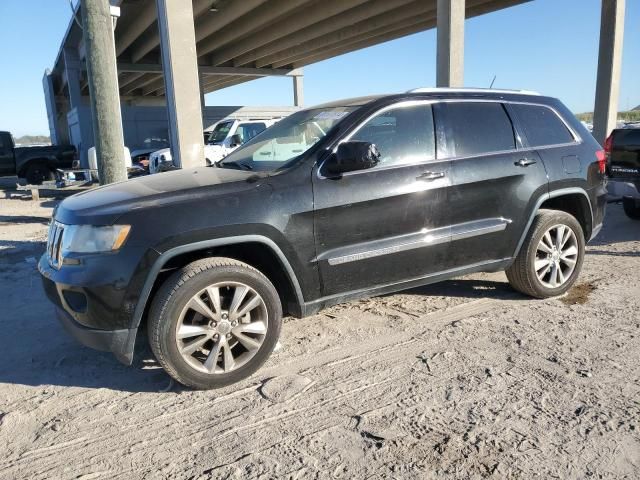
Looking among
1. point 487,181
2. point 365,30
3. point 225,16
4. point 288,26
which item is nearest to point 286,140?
point 487,181

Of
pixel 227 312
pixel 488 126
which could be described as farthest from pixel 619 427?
pixel 488 126

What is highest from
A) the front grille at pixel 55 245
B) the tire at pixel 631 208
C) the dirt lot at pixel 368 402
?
the front grille at pixel 55 245

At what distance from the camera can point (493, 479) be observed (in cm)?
232

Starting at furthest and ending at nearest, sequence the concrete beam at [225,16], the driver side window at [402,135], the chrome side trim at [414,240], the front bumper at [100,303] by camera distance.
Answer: the concrete beam at [225,16]
the driver side window at [402,135]
the chrome side trim at [414,240]
the front bumper at [100,303]

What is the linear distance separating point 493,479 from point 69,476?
6.65ft

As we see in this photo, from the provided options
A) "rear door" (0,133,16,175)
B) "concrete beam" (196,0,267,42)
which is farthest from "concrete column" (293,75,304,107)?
"rear door" (0,133,16,175)

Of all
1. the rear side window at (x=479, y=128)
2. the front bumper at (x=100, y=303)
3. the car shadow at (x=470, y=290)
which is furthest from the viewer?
the car shadow at (x=470, y=290)

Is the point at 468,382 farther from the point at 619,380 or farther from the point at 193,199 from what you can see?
the point at 193,199

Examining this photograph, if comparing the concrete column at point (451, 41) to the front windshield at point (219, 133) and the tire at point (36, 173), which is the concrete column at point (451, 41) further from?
the tire at point (36, 173)

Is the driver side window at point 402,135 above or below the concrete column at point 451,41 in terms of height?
below

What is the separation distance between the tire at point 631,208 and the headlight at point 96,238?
777 cm

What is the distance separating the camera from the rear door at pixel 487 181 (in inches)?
159

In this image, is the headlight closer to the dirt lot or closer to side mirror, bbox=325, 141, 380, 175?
the dirt lot

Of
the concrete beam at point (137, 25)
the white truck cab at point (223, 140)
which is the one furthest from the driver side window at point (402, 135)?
the concrete beam at point (137, 25)
